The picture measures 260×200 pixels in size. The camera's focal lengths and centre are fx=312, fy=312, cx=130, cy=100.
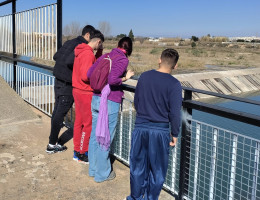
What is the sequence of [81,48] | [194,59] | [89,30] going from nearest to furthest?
[81,48], [89,30], [194,59]

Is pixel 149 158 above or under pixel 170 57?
under

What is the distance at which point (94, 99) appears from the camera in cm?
329

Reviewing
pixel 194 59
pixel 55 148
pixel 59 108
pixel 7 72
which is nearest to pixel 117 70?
pixel 59 108

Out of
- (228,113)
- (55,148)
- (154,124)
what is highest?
(228,113)

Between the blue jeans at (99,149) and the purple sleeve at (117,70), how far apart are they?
0.29 m

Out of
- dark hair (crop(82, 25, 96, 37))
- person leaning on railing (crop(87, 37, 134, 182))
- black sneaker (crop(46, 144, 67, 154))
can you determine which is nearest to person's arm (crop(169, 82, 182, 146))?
person leaning on railing (crop(87, 37, 134, 182))

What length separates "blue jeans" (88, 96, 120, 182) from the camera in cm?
322

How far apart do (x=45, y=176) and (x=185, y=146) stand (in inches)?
63.8

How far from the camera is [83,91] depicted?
3537 mm

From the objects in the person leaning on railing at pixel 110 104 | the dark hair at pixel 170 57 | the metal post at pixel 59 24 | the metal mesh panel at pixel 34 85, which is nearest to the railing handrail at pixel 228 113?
the dark hair at pixel 170 57

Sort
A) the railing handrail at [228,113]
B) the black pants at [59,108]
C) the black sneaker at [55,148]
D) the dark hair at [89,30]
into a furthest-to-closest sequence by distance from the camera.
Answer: the black sneaker at [55,148] → the black pants at [59,108] → the dark hair at [89,30] → the railing handrail at [228,113]

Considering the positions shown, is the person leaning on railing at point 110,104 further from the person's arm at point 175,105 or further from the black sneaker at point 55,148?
the black sneaker at point 55,148

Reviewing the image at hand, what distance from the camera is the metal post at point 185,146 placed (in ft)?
9.57

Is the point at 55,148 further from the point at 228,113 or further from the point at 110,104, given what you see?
the point at 228,113
